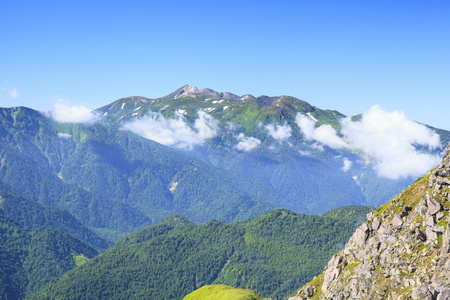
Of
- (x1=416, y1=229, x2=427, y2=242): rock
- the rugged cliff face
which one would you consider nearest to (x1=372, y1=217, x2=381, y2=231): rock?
the rugged cliff face

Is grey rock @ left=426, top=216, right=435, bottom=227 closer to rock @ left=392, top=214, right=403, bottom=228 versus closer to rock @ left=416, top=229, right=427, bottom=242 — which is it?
rock @ left=416, top=229, right=427, bottom=242

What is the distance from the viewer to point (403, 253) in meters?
113

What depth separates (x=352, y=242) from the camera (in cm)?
13400

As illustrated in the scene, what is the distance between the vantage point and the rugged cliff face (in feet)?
333

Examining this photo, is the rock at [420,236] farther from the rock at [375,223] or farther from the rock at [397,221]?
the rock at [375,223]

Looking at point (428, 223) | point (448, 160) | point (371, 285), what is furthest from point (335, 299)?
point (448, 160)

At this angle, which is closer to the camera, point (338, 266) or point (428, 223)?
point (428, 223)

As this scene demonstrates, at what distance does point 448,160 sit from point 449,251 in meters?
25.2

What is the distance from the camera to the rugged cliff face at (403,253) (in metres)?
102

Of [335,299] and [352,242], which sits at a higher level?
[352,242]

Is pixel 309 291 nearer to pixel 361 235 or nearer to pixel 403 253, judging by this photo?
pixel 361 235


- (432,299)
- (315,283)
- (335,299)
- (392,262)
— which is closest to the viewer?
(432,299)

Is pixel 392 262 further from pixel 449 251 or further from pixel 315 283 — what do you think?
pixel 315 283

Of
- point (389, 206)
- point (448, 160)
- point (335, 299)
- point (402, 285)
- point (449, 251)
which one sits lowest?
point (335, 299)
